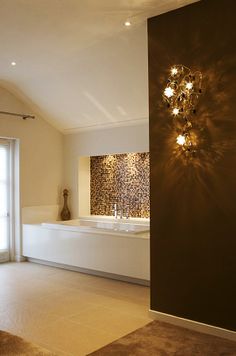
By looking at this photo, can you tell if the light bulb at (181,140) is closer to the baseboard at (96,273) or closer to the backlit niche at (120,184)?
the baseboard at (96,273)

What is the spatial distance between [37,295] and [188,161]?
248 cm

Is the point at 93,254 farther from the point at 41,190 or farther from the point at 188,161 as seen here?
the point at 188,161

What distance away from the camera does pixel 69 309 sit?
4.15m

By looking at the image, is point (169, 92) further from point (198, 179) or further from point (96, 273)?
point (96, 273)

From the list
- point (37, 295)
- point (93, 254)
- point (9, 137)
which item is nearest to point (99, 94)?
point (9, 137)

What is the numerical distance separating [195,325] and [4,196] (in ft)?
13.4

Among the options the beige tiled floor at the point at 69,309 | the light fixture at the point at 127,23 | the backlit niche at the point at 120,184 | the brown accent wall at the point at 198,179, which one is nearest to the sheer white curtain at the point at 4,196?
the beige tiled floor at the point at 69,309

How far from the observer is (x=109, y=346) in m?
3.21

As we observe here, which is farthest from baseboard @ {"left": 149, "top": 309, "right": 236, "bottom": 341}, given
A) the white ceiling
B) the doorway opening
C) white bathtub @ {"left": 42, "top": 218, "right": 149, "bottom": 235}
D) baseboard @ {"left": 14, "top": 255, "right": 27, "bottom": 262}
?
the doorway opening

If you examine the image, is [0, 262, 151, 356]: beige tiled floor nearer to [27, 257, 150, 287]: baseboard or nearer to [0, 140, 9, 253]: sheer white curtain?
[27, 257, 150, 287]: baseboard

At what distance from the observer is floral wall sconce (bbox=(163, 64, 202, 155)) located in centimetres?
353

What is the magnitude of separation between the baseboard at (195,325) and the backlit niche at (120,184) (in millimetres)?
2591

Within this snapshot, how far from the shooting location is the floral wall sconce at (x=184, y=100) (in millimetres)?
3533

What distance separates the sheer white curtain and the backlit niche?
1517 mm
